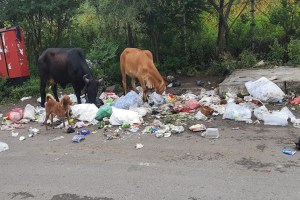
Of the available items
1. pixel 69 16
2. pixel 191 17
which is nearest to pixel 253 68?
pixel 191 17

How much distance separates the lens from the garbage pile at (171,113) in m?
7.50

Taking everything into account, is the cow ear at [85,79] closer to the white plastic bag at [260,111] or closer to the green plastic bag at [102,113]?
the green plastic bag at [102,113]

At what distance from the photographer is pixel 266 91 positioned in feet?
28.5

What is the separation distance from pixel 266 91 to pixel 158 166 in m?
3.85

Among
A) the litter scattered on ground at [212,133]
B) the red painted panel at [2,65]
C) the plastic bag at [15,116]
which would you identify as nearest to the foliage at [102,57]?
the red painted panel at [2,65]

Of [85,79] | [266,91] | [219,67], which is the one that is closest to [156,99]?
[85,79]

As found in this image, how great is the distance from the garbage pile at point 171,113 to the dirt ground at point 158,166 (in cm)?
17

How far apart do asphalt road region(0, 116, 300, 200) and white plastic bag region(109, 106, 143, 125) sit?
0.50 meters

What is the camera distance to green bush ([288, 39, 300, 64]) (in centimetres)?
1091

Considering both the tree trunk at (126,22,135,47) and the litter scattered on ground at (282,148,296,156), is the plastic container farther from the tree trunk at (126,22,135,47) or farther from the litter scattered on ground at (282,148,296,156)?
the tree trunk at (126,22,135,47)

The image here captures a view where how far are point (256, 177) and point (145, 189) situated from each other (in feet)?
4.76

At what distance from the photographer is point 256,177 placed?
528 centimetres

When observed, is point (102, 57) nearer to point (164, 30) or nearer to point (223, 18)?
point (164, 30)

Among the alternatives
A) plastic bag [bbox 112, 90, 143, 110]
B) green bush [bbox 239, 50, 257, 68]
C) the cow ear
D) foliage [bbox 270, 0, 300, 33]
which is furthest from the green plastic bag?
foliage [bbox 270, 0, 300, 33]
